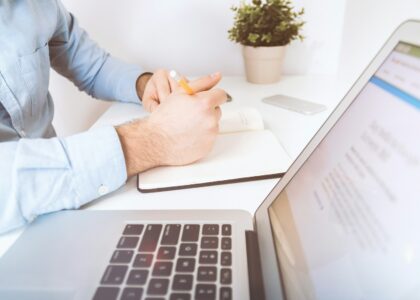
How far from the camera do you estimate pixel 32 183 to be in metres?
0.42

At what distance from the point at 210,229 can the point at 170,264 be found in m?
0.06

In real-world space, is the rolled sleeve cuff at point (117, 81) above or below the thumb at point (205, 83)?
below

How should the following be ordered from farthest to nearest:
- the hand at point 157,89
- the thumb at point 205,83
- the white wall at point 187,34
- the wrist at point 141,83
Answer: the white wall at point 187,34 < the wrist at point 141,83 < the hand at point 157,89 < the thumb at point 205,83

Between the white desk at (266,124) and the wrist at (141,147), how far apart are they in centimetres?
3

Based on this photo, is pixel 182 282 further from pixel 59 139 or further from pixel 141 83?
pixel 141 83

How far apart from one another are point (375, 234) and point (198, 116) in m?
0.33

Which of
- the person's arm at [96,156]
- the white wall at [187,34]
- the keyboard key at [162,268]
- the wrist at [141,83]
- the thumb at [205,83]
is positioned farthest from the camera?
the white wall at [187,34]

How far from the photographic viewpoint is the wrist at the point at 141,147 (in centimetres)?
48

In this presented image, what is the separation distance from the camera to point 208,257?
33cm

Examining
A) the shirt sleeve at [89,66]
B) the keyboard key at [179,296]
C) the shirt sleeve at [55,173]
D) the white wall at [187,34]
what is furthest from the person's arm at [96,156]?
the white wall at [187,34]

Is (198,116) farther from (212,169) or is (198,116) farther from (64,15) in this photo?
(64,15)

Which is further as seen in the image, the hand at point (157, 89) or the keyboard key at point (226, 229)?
the hand at point (157, 89)

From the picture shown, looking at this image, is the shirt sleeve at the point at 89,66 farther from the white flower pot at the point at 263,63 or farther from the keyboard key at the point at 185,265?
the keyboard key at the point at 185,265

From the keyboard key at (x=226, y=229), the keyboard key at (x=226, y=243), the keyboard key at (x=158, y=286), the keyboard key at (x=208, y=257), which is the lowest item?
the keyboard key at (x=226, y=229)
